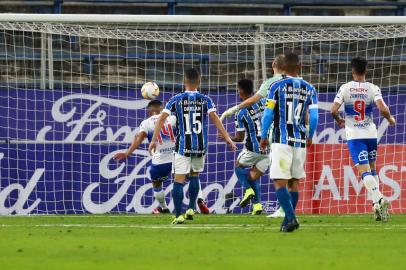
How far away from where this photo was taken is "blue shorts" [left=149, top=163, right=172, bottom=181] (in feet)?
61.8

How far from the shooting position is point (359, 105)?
15.5m

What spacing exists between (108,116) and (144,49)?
193 centimetres

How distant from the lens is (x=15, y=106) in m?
19.0

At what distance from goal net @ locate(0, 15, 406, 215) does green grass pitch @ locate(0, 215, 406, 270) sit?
3966 millimetres

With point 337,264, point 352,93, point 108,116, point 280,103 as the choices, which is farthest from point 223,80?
point 337,264

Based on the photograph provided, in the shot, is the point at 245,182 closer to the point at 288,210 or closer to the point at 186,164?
the point at 186,164

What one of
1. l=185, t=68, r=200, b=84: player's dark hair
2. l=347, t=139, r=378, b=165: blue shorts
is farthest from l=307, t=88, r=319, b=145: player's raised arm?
l=347, t=139, r=378, b=165: blue shorts

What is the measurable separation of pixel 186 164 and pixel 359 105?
103 inches

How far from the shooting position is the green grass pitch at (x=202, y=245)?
28.7 ft

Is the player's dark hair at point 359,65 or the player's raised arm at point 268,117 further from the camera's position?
the player's dark hair at point 359,65

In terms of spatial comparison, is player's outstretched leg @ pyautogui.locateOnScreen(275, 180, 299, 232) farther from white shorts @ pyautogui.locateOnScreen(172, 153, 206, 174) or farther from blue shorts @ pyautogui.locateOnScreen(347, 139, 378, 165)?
blue shorts @ pyautogui.locateOnScreen(347, 139, 378, 165)

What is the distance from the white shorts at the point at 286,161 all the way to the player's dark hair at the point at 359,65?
2.86m

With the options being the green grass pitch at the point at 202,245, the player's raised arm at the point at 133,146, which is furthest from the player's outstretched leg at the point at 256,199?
the green grass pitch at the point at 202,245

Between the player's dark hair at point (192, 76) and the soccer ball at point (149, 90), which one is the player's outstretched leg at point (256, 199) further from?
the player's dark hair at point (192, 76)
